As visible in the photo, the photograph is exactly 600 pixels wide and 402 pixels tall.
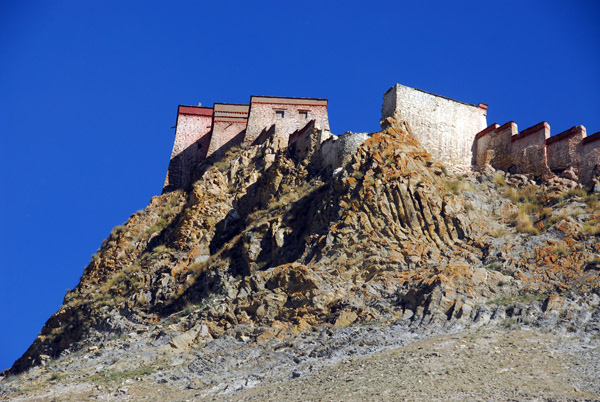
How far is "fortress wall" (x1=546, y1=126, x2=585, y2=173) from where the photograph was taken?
112 feet

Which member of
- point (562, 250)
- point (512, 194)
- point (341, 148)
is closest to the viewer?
point (562, 250)

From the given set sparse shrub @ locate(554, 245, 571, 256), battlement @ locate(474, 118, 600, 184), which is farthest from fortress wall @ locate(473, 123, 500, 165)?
sparse shrub @ locate(554, 245, 571, 256)

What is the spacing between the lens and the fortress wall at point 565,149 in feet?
112

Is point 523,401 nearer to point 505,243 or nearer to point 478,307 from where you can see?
point 478,307

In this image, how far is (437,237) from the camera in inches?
1229

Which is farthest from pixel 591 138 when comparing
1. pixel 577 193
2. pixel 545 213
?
pixel 545 213

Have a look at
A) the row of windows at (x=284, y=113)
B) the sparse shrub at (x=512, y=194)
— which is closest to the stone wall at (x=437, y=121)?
the sparse shrub at (x=512, y=194)

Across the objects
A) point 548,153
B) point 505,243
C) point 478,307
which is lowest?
point 478,307

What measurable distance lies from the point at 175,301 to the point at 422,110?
11675 millimetres

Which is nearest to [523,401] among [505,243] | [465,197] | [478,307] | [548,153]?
[478,307]

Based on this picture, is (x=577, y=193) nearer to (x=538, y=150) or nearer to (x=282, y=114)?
(x=538, y=150)

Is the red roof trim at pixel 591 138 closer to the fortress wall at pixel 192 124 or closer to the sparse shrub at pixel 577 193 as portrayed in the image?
the sparse shrub at pixel 577 193

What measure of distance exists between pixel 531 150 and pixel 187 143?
17.7 meters

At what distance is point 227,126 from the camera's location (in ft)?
149
